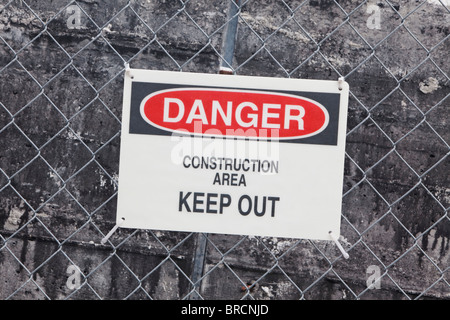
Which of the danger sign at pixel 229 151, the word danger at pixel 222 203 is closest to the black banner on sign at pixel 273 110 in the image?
the danger sign at pixel 229 151

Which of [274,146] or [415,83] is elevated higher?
[415,83]

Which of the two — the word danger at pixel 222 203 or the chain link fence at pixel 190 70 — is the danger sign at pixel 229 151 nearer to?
the word danger at pixel 222 203

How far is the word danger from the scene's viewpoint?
174 centimetres

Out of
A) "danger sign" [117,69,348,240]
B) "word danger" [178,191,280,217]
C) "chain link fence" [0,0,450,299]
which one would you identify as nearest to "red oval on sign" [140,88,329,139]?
"danger sign" [117,69,348,240]

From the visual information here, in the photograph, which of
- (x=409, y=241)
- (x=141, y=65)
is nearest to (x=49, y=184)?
(x=141, y=65)

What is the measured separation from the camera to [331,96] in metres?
1.75

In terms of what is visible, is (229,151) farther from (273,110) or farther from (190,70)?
(190,70)

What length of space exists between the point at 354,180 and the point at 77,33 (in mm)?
1689

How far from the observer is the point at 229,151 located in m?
1.74

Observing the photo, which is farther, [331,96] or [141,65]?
[141,65]

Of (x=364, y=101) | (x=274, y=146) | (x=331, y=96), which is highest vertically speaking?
(x=364, y=101)

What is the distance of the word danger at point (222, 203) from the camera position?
174 centimetres

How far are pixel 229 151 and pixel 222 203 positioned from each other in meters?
0.17

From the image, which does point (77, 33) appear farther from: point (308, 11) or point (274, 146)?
point (274, 146)
